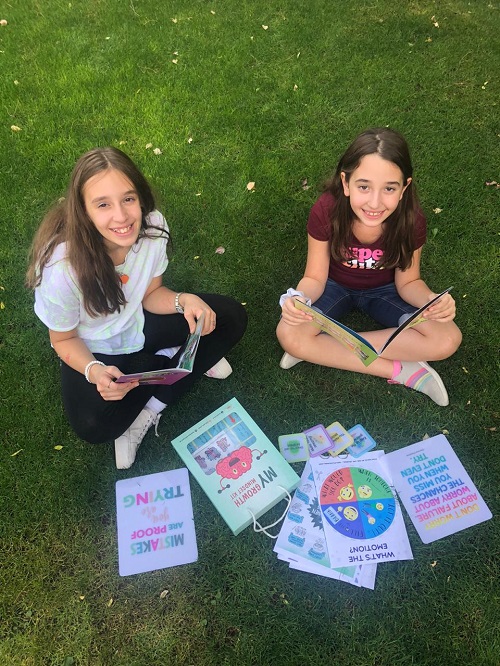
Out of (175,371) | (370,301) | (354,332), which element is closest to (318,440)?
(354,332)

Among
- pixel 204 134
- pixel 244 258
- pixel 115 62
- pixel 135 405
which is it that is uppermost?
pixel 115 62

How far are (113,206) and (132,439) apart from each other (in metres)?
1.44

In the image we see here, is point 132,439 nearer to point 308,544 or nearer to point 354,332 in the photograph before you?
point 308,544

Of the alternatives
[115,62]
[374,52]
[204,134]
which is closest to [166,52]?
[115,62]

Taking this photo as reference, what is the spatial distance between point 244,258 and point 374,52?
127 inches

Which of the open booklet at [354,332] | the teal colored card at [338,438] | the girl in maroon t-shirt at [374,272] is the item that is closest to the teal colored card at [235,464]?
the teal colored card at [338,438]

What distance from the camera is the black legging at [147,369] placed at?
274 centimetres

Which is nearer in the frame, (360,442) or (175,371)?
(175,371)

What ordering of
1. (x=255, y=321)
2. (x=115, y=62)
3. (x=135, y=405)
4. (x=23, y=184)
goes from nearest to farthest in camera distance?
(x=135, y=405)
(x=255, y=321)
(x=23, y=184)
(x=115, y=62)

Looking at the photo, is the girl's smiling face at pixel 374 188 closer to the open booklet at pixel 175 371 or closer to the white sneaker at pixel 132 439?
the open booklet at pixel 175 371

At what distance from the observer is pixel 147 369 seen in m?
3.04

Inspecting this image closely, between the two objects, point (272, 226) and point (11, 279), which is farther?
point (272, 226)

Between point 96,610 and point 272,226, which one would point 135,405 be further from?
point 272,226

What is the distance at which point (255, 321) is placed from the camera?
12.0 feet
